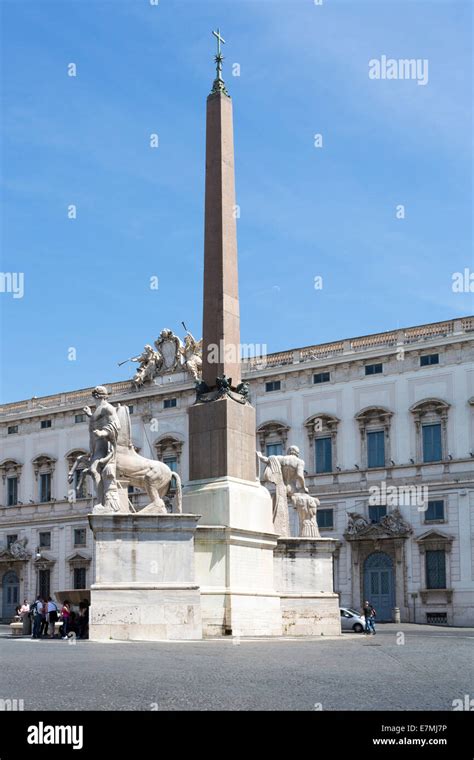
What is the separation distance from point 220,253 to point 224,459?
3.98 meters

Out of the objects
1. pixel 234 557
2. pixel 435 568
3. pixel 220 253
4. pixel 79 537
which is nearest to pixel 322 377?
pixel 435 568

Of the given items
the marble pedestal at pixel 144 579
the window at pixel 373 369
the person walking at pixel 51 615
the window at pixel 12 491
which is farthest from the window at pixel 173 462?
the marble pedestal at pixel 144 579

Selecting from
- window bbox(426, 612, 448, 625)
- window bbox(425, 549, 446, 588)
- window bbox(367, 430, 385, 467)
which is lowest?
window bbox(426, 612, 448, 625)

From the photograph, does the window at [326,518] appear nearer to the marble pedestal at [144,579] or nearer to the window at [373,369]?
the window at [373,369]

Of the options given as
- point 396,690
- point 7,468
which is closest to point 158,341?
point 7,468

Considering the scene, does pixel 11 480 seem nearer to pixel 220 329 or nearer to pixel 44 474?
pixel 44 474

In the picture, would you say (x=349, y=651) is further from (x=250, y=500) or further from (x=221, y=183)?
(x=221, y=183)

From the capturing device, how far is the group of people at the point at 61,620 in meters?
20.2

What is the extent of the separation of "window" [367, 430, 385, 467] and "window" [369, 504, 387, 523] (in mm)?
1770

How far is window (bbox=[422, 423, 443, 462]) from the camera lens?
4519 centimetres

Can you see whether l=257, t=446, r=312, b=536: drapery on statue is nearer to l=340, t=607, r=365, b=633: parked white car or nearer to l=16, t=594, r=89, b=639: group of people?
l=16, t=594, r=89, b=639: group of people

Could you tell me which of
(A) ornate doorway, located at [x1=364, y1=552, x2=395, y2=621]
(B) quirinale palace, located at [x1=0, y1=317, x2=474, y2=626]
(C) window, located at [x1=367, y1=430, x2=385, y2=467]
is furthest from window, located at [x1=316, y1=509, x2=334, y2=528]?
(C) window, located at [x1=367, y1=430, x2=385, y2=467]

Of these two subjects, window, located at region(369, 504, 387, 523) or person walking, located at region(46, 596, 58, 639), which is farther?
window, located at region(369, 504, 387, 523)
